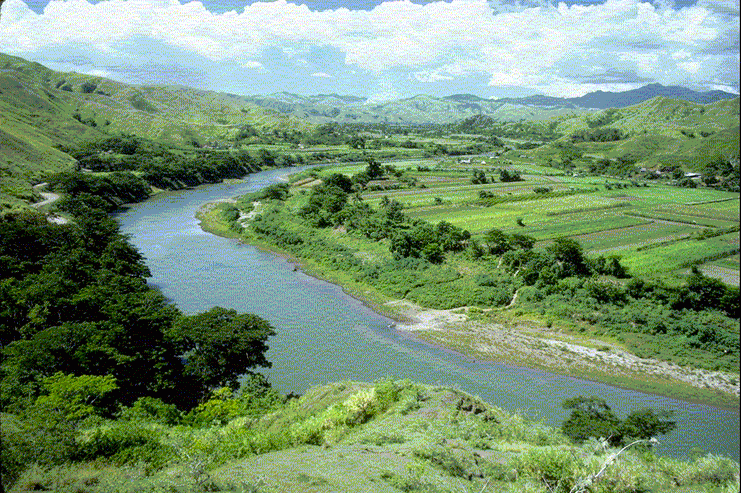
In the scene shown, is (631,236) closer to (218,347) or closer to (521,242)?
(521,242)

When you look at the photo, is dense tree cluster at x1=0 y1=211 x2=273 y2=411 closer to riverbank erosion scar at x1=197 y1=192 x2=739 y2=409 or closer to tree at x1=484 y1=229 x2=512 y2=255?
riverbank erosion scar at x1=197 y1=192 x2=739 y2=409

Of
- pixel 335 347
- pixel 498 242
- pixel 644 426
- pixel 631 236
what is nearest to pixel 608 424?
pixel 644 426

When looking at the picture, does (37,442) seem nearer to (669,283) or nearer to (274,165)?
(669,283)

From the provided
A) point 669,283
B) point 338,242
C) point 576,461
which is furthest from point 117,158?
point 576,461

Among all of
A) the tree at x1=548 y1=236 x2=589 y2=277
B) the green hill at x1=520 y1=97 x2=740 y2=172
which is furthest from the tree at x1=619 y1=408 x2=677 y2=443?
the green hill at x1=520 y1=97 x2=740 y2=172

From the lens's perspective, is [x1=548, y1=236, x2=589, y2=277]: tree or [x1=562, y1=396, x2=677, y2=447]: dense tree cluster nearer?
[x1=562, y1=396, x2=677, y2=447]: dense tree cluster

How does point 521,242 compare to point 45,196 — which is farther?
point 45,196

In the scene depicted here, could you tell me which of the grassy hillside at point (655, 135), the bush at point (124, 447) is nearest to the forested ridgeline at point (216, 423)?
the bush at point (124, 447)
